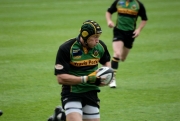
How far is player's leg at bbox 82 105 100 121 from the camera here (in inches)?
282

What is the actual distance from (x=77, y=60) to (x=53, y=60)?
749 cm

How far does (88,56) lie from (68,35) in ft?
36.5

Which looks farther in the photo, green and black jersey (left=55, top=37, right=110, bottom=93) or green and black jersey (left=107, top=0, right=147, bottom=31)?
green and black jersey (left=107, top=0, right=147, bottom=31)

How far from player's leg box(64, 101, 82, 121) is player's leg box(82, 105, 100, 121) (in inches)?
7.2

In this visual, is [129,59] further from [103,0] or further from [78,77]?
[103,0]

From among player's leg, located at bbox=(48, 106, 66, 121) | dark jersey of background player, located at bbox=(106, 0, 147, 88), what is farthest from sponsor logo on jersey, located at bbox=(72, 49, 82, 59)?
dark jersey of background player, located at bbox=(106, 0, 147, 88)

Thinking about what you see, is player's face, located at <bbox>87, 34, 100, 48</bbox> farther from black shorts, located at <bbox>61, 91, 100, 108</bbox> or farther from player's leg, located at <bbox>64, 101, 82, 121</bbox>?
player's leg, located at <bbox>64, 101, 82, 121</bbox>

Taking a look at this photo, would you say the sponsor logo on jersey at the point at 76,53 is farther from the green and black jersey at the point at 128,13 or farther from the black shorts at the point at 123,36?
the green and black jersey at the point at 128,13

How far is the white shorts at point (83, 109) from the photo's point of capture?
23.0 feet

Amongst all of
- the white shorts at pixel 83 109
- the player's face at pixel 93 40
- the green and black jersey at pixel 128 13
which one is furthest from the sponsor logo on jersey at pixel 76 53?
the green and black jersey at pixel 128 13

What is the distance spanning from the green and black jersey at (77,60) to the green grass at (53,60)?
2.41m

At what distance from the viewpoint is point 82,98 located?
7.15 metres

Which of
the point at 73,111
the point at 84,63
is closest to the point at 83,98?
the point at 73,111

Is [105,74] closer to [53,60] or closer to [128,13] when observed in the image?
[128,13]
